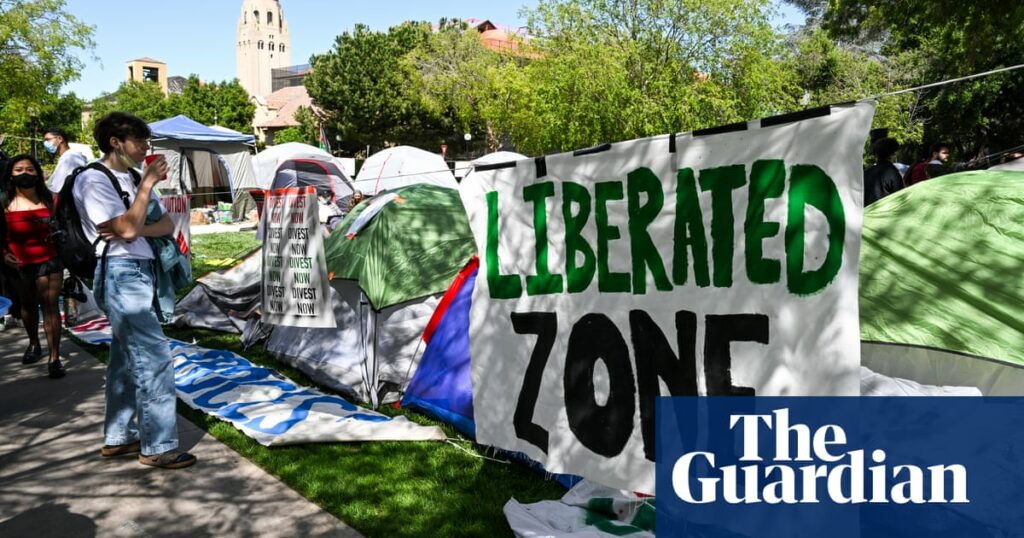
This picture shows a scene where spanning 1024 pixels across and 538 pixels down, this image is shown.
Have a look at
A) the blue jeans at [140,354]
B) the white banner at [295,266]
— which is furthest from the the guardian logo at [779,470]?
the white banner at [295,266]

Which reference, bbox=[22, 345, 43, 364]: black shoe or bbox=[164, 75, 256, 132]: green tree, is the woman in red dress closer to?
bbox=[22, 345, 43, 364]: black shoe

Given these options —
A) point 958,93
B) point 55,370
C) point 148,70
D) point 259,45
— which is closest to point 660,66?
point 958,93

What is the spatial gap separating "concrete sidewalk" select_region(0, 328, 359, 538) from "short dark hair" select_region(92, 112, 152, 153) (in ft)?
5.91

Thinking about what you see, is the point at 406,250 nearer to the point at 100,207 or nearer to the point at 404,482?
the point at 404,482

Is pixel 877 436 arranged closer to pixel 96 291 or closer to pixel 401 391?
pixel 401 391

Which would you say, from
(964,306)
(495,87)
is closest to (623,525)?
(964,306)

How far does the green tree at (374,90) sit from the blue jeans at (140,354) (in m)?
45.7

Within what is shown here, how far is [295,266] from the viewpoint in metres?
5.80

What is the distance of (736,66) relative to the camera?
934 inches

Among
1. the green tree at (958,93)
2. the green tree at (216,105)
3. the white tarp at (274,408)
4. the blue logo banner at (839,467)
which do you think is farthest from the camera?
the green tree at (216,105)

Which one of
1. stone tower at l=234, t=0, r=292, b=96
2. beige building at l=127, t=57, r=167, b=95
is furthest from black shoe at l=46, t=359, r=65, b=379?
stone tower at l=234, t=0, r=292, b=96

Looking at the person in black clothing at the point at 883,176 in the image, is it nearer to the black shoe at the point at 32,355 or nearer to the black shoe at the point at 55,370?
the black shoe at the point at 55,370

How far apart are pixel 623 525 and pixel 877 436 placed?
3.61ft

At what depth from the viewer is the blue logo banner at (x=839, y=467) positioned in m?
2.32
